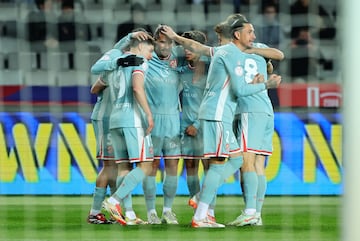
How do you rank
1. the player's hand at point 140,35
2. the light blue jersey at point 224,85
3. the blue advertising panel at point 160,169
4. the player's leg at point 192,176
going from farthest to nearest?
the blue advertising panel at point 160,169 < the player's leg at point 192,176 < the player's hand at point 140,35 < the light blue jersey at point 224,85

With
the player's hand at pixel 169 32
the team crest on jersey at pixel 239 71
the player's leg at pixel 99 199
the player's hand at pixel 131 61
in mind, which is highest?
the player's hand at pixel 169 32

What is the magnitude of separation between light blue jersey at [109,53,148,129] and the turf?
2.05ft

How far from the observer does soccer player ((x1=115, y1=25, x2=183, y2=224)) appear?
6.93 metres

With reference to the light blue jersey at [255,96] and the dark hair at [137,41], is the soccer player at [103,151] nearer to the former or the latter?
the dark hair at [137,41]

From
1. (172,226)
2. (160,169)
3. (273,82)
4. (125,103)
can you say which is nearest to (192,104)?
(125,103)

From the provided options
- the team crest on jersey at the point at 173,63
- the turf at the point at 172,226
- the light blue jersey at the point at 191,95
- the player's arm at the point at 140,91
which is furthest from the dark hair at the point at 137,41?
the turf at the point at 172,226

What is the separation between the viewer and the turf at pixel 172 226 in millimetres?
6176

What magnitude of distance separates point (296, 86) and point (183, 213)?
3.85 feet

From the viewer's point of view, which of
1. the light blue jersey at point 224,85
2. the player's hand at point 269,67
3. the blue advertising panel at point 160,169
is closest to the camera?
the light blue jersey at point 224,85

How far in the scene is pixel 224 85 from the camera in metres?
6.38

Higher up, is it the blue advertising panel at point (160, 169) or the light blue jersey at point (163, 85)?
the light blue jersey at point (163, 85)

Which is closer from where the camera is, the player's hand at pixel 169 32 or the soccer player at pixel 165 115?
the player's hand at pixel 169 32

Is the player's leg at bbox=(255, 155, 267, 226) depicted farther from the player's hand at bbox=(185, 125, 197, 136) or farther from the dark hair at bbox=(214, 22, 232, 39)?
the dark hair at bbox=(214, 22, 232, 39)

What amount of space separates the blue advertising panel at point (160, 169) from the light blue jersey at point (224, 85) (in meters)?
1.96
